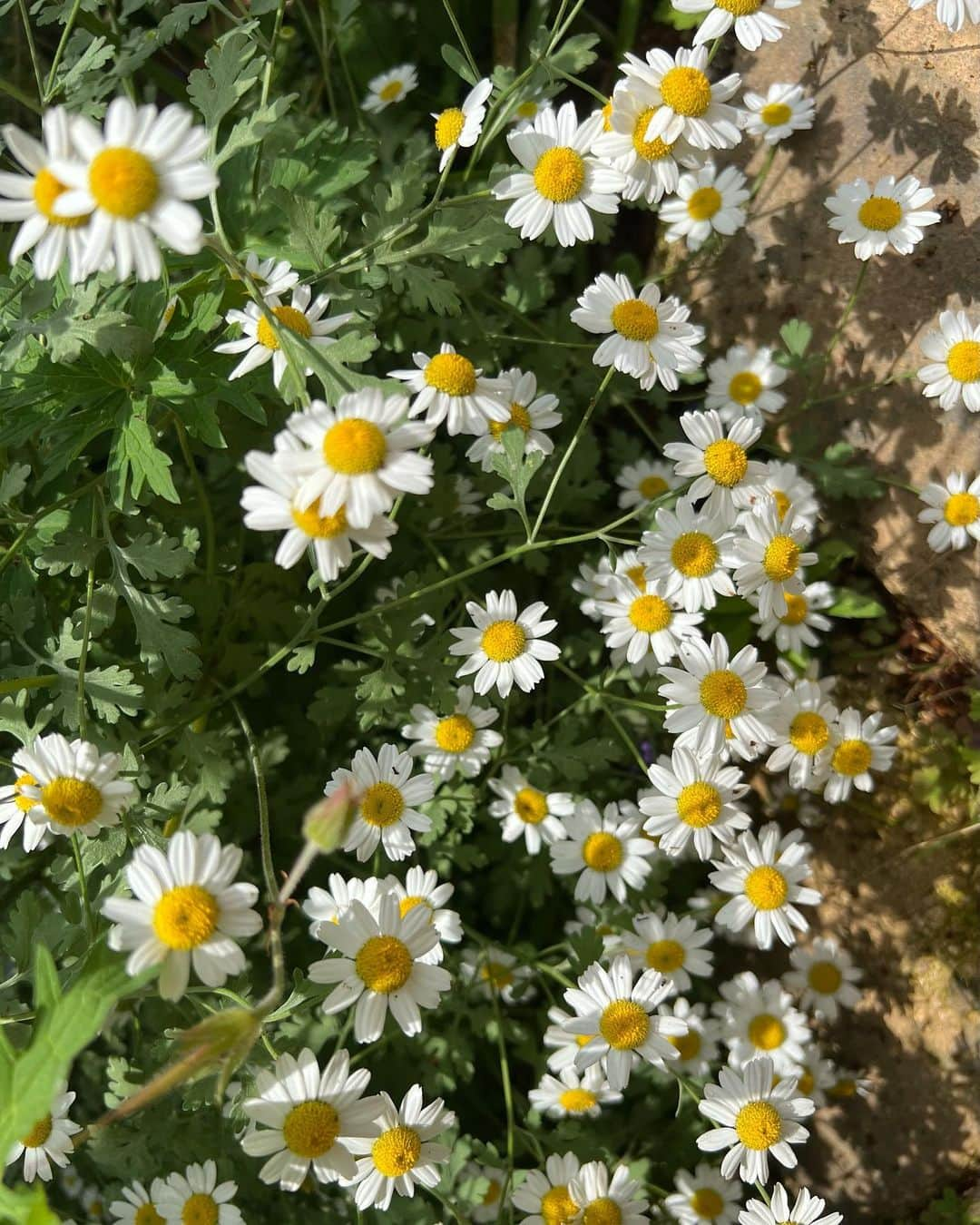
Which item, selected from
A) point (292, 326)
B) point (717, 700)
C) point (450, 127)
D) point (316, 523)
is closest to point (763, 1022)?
point (717, 700)

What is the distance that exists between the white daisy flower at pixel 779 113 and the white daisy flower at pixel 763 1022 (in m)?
2.12

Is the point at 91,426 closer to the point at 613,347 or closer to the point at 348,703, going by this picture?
the point at 348,703

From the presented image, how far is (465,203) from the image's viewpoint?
6.95ft

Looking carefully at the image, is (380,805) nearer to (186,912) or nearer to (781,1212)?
(186,912)

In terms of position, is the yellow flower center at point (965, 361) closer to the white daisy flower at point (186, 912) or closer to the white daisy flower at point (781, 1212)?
the white daisy flower at point (781, 1212)

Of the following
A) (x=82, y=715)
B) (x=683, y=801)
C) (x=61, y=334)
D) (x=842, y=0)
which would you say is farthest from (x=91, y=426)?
(x=842, y=0)

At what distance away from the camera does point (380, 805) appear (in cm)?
220

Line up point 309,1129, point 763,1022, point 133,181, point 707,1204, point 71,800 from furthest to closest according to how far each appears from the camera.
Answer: point 763,1022 < point 707,1204 < point 71,800 < point 309,1129 < point 133,181

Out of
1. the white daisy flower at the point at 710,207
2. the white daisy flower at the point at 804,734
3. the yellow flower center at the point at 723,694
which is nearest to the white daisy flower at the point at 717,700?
the yellow flower center at the point at 723,694

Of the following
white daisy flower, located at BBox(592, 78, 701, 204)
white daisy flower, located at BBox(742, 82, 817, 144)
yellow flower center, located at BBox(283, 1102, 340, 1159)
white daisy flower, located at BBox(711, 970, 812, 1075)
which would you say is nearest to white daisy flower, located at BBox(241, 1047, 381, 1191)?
yellow flower center, located at BBox(283, 1102, 340, 1159)

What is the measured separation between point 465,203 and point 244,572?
40.7 inches

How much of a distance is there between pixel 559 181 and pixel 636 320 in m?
0.31

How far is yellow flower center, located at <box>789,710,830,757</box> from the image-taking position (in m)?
2.45

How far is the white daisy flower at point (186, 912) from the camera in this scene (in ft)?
4.85
